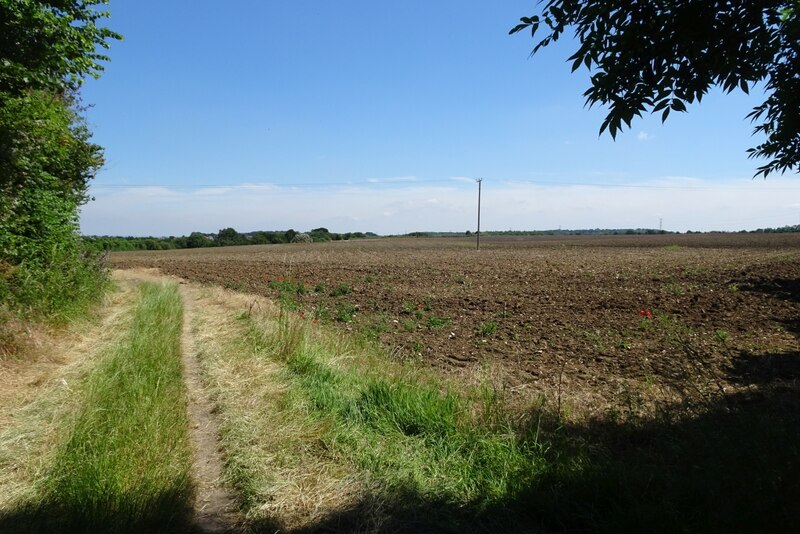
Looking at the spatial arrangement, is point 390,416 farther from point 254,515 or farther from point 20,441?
point 20,441

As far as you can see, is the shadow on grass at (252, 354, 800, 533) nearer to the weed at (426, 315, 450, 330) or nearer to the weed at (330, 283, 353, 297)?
the weed at (426, 315, 450, 330)

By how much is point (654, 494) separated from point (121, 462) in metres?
3.59

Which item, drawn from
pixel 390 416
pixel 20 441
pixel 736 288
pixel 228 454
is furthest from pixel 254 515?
pixel 736 288

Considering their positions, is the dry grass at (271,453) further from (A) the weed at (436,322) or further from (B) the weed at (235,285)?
(B) the weed at (235,285)

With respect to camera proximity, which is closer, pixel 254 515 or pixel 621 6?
pixel 621 6

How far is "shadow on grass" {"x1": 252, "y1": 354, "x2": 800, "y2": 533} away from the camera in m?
2.62

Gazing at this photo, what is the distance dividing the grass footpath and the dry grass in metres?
0.39

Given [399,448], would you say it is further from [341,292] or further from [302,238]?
[302,238]

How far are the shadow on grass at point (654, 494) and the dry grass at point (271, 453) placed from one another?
0.17 meters

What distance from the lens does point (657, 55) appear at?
291cm

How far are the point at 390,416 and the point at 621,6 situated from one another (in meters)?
3.63

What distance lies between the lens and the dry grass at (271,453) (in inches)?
130

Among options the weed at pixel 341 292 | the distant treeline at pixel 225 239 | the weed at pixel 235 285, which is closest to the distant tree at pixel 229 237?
the distant treeline at pixel 225 239

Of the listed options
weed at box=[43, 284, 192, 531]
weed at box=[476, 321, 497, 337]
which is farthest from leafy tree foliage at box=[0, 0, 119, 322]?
weed at box=[476, 321, 497, 337]
